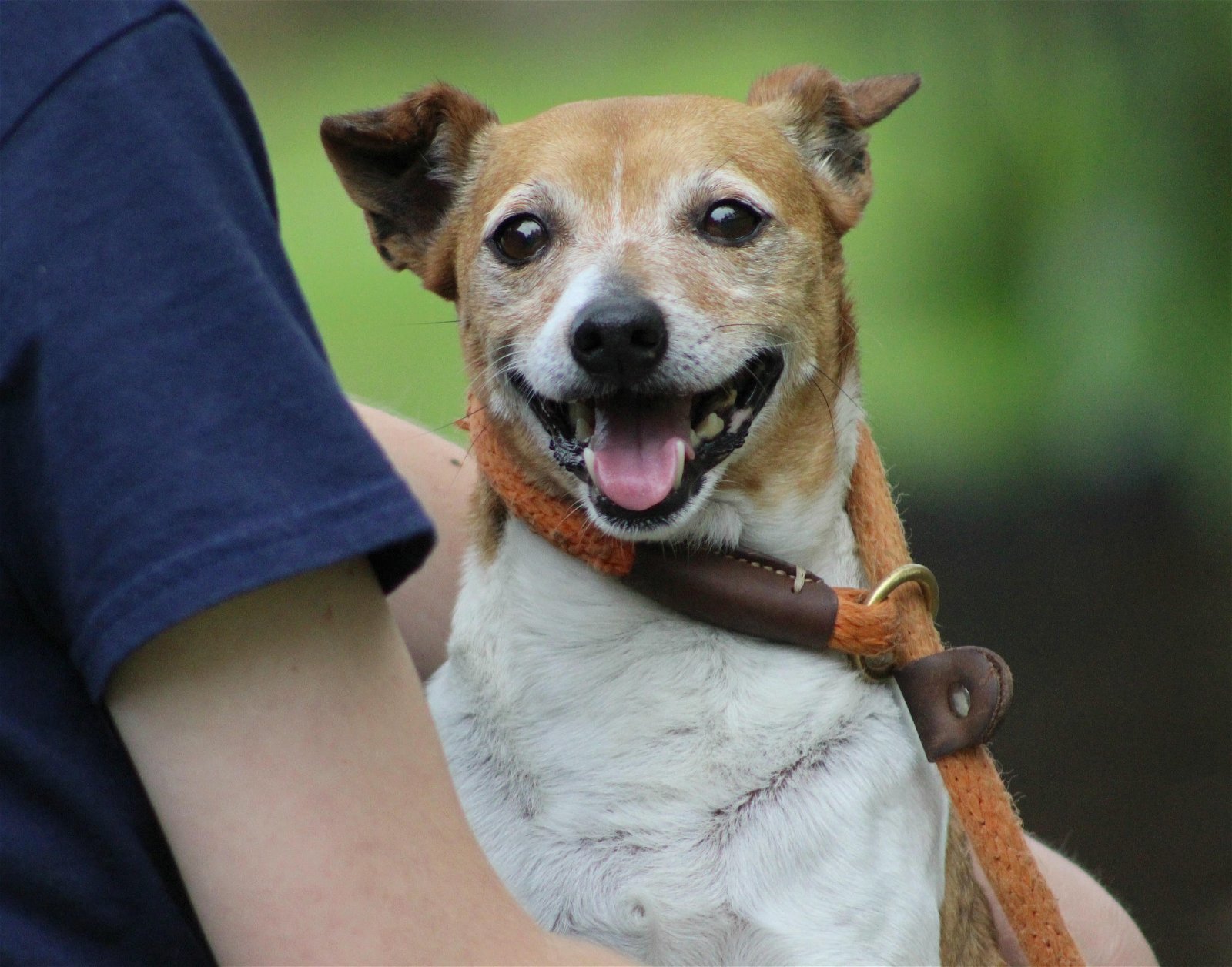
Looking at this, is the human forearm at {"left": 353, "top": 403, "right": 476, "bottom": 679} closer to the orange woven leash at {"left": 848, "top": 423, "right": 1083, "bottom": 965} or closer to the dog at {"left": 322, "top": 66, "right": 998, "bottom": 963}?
the dog at {"left": 322, "top": 66, "right": 998, "bottom": 963}

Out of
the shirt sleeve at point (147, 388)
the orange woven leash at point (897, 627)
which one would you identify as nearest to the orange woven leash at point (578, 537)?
the orange woven leash at point (897, 627)

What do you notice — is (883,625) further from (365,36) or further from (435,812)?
(365,36)

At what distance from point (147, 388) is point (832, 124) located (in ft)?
5.72

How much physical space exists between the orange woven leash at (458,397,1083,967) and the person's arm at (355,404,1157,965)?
0.36 m

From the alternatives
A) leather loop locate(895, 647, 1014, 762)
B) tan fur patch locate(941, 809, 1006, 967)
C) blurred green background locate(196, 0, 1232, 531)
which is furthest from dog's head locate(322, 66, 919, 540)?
blurred green background locate(196, 0, 1232, 531)

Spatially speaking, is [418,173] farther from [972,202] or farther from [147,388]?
[972,202]

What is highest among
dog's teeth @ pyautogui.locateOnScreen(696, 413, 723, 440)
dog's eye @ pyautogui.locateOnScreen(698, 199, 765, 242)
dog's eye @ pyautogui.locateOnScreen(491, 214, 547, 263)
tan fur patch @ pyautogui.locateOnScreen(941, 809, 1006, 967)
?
dog's eye @ pyautogui.locateOnScreen(698, 199, 765, 242)

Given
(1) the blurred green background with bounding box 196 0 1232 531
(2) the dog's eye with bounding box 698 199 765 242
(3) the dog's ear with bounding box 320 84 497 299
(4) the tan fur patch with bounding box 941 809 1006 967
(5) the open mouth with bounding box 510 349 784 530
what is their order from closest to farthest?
(5) the open mouth with bounding box 510 349 784 530 → (4) the tan fur patch with bounding box 941 809 1006 967 → (2) the dog's eye with bounding box 698 199 765 242 → (3) the dog's ear with bounding box 320 84 497 299 → (1) the blurred green background with bounding box 196 0 1232 531

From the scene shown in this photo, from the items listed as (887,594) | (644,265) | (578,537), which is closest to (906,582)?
(887,594)

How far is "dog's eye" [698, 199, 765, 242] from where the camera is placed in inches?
86.9

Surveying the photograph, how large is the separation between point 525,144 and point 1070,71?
4085 mm

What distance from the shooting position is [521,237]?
223 centimetres

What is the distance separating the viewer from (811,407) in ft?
6.95

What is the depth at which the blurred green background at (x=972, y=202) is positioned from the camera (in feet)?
17.7
